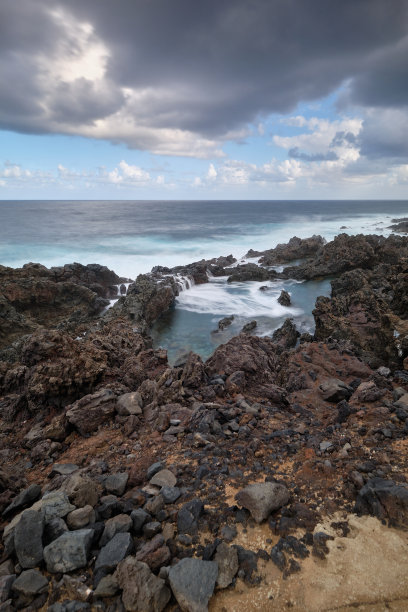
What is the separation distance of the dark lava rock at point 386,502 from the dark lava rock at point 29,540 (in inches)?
128

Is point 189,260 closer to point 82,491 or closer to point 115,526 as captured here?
point 82,491

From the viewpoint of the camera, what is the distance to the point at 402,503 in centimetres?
328

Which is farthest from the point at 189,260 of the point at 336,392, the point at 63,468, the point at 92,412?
the point at 63,468

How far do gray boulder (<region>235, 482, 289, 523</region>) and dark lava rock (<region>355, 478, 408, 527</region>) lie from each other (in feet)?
2.69

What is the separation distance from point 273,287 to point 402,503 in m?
26.2

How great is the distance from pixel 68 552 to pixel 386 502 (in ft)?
10.6

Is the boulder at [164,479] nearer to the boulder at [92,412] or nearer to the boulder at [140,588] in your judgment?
the boulder at [140,588]

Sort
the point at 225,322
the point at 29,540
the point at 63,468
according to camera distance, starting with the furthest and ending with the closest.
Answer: the point at 225,322, the point at 63,468, the point at 29,540

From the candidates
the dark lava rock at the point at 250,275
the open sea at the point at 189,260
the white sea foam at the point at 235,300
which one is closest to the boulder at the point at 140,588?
the open sea at the point at 189,260

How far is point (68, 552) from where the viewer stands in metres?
2.90

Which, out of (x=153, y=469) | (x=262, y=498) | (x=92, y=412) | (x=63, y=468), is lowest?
(x=63, y=468)

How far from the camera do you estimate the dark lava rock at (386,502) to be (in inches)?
129

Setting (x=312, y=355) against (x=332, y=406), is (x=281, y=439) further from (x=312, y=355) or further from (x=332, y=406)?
(x=312, y=355)

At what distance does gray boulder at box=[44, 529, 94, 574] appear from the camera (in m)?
2.85
